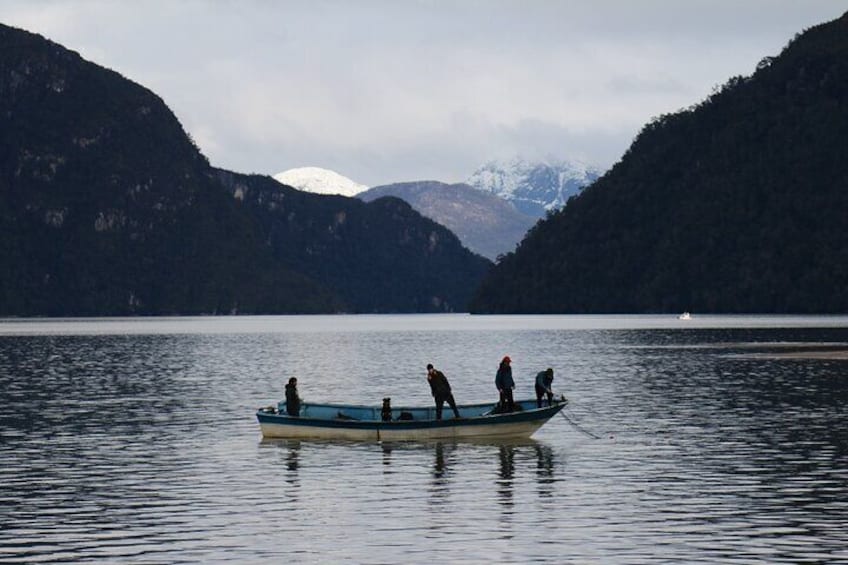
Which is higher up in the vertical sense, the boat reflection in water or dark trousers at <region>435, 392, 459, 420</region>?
dark trousers at <region>435, 392, 459, 420</region>

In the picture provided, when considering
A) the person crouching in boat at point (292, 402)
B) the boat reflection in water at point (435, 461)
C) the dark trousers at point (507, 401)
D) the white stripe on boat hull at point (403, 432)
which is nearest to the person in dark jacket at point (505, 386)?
the dark trousers at point (507, 401)

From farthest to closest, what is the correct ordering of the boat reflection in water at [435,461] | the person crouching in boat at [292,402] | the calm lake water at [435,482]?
the person crouching in boat at [292,402], the boat reflection in water at [435,461], the calm lake water at [435,482]

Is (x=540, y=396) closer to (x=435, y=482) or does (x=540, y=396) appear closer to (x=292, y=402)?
(x=292, y=402)

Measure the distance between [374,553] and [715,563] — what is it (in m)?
8.20

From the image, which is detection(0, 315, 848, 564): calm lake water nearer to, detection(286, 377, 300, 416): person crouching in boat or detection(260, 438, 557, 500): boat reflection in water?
detection(260, 438, 557, 500): boat reflection in water

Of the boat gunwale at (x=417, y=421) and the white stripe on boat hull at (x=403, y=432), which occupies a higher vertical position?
the boat gunwale at (x=417, y=421)

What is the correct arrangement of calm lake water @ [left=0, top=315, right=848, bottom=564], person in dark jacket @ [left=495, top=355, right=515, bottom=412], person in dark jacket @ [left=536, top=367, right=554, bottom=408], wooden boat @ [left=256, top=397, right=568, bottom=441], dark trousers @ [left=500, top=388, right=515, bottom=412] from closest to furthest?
1. calm lake water @ [left=0, top=315, right=848, bottom=564]
2. wooden boat @ [left=256, top=397, right=568, bottom=441]
3. person in dark jacket @ [left=495, top=355, right=515, bottom=412]
4. dark trousers @ [left=500, top=388, right=515, bottom=412]
5. person in dark jacket @ [left=536, top=367, right=554, bottom=408]

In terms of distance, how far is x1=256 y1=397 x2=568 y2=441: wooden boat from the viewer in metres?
66.0

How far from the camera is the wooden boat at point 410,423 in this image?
66.0 meters

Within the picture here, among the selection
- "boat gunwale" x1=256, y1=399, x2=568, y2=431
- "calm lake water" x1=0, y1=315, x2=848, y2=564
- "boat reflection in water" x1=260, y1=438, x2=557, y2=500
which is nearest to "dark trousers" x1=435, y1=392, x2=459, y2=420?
"boat gunwale" x1=256, y1=399, x2=568, y2=431

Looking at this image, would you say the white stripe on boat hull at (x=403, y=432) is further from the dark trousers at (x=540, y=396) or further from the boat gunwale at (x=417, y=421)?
the dark trousers at (x=540, y=396)

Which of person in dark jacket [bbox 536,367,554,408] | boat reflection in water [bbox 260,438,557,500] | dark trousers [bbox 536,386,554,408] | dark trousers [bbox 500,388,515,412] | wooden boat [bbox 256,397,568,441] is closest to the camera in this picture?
boat reflection in water [bbox 260,438,557,500]

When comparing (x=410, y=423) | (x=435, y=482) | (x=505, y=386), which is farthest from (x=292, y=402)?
(x=435, y=482)

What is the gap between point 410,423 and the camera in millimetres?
65875
